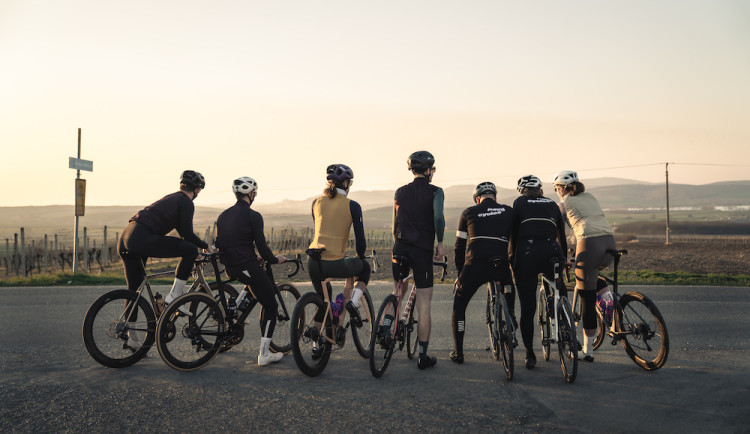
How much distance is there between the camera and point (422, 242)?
6043mm

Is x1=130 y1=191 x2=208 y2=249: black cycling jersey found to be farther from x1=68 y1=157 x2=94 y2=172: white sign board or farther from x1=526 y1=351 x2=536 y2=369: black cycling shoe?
x1=68 y1=157 x2=94 y2=172: white sign board

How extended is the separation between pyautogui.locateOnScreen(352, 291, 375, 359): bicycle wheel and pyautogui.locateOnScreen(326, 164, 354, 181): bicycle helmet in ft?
4.46

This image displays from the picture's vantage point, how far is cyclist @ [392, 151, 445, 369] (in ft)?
19.9

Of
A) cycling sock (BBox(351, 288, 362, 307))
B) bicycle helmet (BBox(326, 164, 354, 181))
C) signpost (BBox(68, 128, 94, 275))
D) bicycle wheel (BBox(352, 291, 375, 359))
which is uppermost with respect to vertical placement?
signpost (BBox(68, 128, 94, 275))

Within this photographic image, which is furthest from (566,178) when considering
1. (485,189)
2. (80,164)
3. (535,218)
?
(80,164)

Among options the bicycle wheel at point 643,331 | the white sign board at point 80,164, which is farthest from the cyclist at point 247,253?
the white sign board at point 80,164

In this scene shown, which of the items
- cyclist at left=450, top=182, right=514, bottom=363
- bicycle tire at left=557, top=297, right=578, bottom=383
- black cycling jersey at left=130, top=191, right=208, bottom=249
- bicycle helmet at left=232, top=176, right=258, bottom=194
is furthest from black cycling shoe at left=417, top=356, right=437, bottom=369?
black cycling jersey at left=130, top=191, right=208, bottom=249

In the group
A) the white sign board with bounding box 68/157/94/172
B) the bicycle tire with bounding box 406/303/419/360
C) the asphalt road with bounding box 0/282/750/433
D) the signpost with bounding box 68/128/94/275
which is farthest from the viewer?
the signpost with bounding box 68/128/94/275

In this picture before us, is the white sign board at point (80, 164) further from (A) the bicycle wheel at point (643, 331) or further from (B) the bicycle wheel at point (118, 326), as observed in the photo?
(A) the bicycle wheel at point (643, 331)

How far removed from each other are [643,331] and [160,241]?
5.31 m

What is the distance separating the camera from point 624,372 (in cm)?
609

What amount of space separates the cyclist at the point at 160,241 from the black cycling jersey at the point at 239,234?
0.45 m

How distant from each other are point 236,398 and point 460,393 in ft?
6.62

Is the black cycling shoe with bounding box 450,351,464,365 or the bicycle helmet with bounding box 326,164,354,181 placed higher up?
the bicycle helmet with bounding box 326,164,354,181
